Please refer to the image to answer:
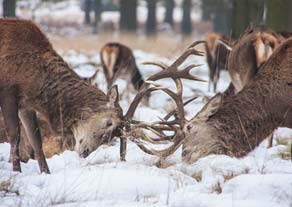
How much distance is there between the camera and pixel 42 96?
749cm

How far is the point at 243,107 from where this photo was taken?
7660mm

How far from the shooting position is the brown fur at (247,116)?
7.49 metres

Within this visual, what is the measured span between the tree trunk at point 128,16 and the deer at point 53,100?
28365 mm

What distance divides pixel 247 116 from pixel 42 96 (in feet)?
6.22

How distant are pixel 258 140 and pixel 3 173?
8.19 ft

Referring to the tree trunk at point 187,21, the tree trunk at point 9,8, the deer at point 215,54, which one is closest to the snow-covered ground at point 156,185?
the deer at point 215,54

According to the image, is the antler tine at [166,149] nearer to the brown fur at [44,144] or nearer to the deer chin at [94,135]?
the deer chin at [94,135]

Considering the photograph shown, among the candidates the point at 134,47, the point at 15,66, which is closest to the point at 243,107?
the point at 15,66

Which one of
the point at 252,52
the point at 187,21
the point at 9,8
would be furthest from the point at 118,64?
the point at 187,21

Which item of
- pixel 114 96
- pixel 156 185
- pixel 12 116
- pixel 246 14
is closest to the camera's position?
pixel 156 185

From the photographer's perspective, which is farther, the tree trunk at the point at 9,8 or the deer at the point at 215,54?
the tree trunk at the point at 9,8

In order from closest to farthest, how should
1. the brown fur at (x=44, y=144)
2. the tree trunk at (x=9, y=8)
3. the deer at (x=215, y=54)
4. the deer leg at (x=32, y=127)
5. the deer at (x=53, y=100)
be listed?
the deer at (x=53, y=100), the deer leg at (x=32, y=127), the brown fur at (x=44, y=144), the deer at (x=215, y=54), the tree trunk at (x=9, y=8)

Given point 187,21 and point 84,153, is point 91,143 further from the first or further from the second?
point 187,21

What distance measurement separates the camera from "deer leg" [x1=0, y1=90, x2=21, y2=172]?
287 inches
